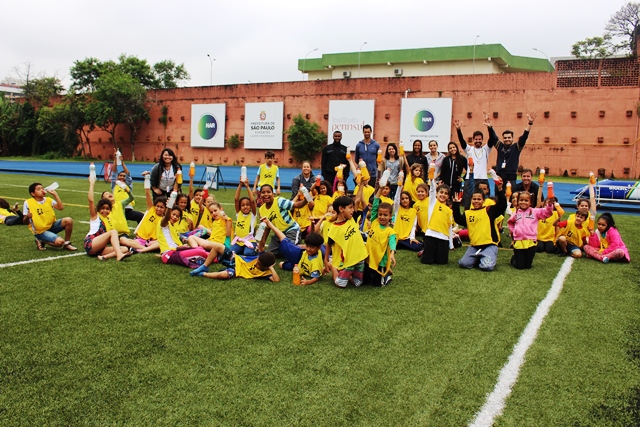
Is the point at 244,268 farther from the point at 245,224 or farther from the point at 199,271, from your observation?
the point at 245,224

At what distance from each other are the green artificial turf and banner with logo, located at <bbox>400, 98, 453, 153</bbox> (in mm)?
25705

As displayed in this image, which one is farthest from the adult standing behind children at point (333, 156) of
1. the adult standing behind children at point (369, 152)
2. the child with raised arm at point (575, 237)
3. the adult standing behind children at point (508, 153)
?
the child with raised arm at point (575, 237)

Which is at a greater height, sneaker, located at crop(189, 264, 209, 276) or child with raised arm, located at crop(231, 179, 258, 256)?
child with raised arm, located at crop(231, 179, 258, 256)

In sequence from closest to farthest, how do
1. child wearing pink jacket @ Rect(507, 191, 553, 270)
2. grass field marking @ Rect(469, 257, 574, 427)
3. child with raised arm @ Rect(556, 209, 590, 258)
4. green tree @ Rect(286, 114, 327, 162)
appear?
grass field marking @ Rect(469, 257, 574, 427) → child wearing pink jacket @ Rect(507, 191, 553, 270) → child with raised arm @ Rect(556, 209, 590, 258) → green tree @ Rect(286, 114, 327, 162)

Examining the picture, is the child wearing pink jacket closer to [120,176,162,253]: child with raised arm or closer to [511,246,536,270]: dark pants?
[511,246,536,270]: dark pants

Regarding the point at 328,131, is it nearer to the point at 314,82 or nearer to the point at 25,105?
the point at 314,82

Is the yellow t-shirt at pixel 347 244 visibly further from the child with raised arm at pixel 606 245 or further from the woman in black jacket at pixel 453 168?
the child with raised arm at pixel 606 245

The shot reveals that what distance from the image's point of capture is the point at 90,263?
6738 mm

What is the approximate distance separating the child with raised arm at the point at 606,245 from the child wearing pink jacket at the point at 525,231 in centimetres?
113

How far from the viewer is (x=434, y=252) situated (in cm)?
732

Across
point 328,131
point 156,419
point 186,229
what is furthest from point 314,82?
point 156,419

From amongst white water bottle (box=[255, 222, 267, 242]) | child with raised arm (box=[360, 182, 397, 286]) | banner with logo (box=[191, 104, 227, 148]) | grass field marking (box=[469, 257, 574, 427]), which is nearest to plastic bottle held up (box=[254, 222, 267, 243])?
white water bottle (box=[255, 222, 267, 242])

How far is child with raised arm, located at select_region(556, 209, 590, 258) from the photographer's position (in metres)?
7.96

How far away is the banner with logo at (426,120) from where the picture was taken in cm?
3100
